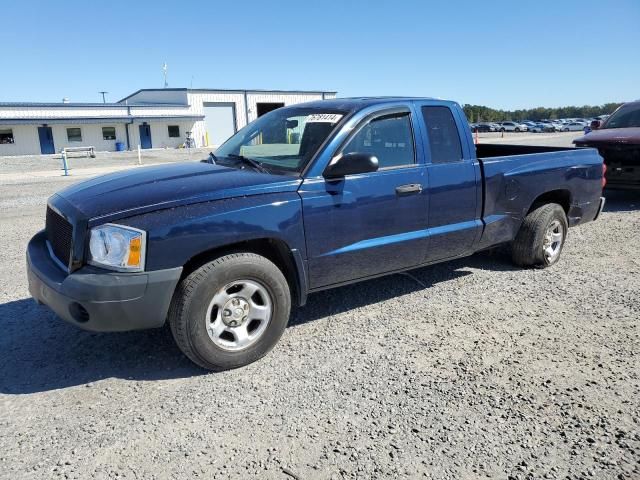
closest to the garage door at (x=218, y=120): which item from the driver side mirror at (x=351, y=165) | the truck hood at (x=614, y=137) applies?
the truck hood at (x=614, y=137)

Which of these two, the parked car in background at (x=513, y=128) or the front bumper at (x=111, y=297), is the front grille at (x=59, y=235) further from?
the parked car in background at (x=513, y=128)

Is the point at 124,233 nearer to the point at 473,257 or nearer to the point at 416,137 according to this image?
the point at 416,137

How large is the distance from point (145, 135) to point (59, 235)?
4312cm

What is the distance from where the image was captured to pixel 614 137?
873cm

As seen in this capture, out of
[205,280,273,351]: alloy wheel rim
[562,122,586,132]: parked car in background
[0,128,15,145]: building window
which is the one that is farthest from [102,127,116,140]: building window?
[562,122,586,132]: parked car in background

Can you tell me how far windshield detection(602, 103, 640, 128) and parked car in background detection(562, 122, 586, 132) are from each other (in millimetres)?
57729

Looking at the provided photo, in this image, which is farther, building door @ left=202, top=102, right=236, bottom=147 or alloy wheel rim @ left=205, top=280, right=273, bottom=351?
building door @ left=202, top=102, right=236, bottom=147

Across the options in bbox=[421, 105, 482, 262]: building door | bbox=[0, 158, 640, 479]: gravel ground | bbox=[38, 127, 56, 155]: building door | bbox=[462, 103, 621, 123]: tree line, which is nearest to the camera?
bbox=[0, 158, 640, 479]: gravel ground

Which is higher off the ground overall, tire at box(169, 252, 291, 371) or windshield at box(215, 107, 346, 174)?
windshield at box(215, 107, 346, 174)

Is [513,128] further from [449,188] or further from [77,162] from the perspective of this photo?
[449,188]

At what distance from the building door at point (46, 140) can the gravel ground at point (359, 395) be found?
39.7m

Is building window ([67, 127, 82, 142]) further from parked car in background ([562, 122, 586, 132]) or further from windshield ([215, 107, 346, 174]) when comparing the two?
parked car in background ([562, 122, 586, 132])

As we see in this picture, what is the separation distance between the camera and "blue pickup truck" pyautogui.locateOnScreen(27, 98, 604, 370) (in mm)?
3027

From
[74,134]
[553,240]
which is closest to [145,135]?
[74,134]
